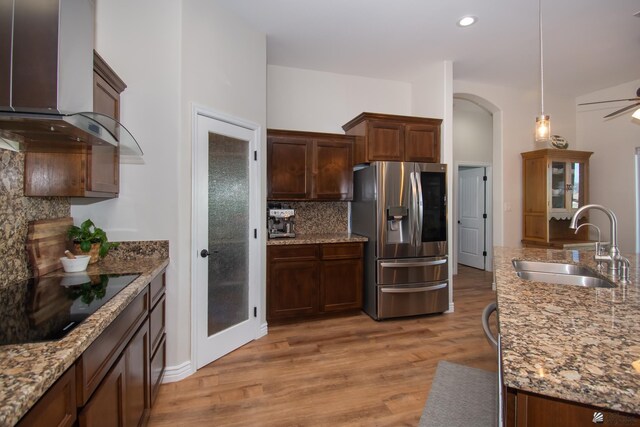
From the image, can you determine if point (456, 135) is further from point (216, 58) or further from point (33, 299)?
point (33, 299)

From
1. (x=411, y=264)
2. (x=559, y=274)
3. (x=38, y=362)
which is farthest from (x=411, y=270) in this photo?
(x=38, y=362)

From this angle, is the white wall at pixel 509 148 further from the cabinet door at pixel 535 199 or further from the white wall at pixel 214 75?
the white wall at pixel 214 75

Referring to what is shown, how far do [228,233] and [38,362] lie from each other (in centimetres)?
196

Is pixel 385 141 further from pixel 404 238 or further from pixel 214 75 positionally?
pixel 214 75

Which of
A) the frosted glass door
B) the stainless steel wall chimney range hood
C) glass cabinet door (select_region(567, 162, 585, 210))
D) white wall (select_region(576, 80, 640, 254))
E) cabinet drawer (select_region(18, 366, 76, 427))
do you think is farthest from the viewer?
glass cabinet door (select_region(567, 162, 585, 210))

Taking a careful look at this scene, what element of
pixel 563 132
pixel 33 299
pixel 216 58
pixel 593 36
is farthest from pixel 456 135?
pixel 33 299

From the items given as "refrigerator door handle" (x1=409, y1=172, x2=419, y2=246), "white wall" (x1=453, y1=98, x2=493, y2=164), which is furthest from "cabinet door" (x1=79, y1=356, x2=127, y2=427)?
"white wall" (x1=453, y1=98, x2=493, y2=164)

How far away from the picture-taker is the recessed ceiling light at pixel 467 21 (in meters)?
2.97

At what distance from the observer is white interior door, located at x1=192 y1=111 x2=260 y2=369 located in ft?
8.16

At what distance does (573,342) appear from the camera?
0.88m

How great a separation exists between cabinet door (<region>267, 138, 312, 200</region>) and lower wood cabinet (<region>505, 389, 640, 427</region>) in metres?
3.12

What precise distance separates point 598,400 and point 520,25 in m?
3.62

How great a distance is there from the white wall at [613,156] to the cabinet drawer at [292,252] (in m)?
4.61

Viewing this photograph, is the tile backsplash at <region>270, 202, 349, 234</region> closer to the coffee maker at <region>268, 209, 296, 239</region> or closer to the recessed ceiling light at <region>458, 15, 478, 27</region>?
the coffee maker at <region>268, 209, 296, 239</region>
